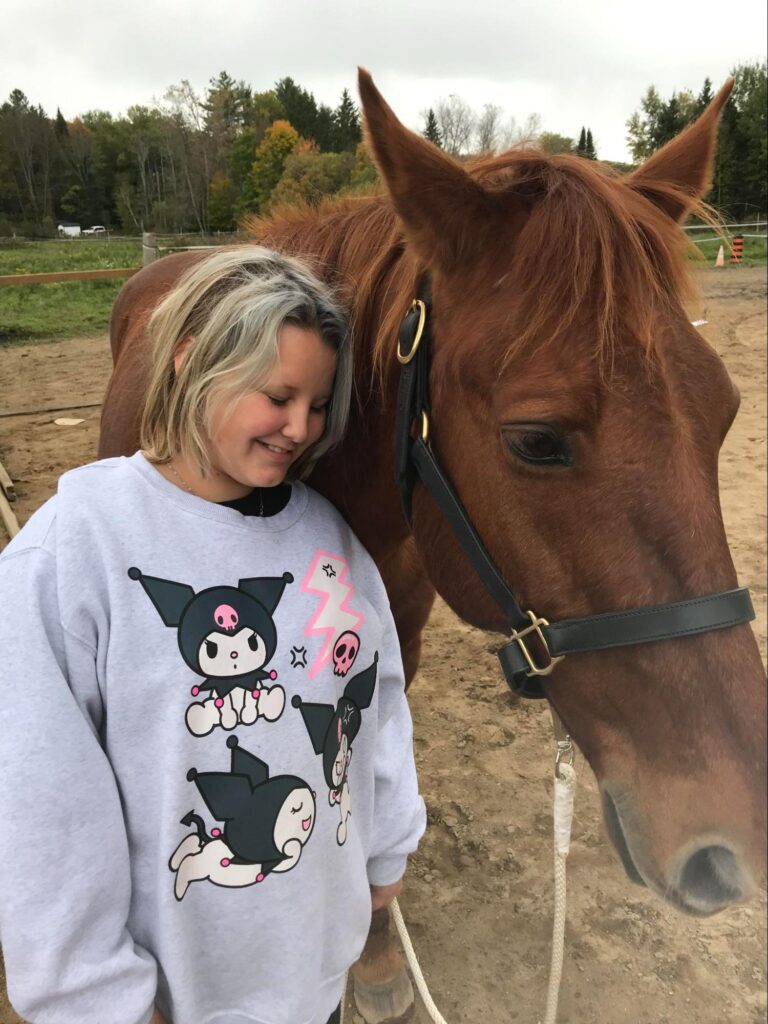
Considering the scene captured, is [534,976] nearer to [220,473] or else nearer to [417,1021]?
[417,1021]

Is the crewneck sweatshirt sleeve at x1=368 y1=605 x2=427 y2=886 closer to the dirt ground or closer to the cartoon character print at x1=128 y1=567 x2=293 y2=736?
the cartoon character print at x1=128 y1=567 x2=293 y2=736

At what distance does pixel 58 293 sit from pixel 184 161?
77.9 inches

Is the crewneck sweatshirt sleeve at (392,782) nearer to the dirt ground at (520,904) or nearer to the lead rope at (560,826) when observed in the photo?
the lead rope at (560,826)

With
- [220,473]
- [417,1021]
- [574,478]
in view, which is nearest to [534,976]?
[417,1021]

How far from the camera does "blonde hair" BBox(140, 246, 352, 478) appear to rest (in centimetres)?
102

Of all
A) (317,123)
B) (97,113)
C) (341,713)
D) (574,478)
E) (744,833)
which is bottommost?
(744,833)

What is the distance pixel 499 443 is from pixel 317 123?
56.5 feet

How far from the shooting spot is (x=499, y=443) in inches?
44.7

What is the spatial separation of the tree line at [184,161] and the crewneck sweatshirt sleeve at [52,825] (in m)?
1.00

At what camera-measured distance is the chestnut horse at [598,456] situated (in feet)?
3.38

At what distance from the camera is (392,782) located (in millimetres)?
1320

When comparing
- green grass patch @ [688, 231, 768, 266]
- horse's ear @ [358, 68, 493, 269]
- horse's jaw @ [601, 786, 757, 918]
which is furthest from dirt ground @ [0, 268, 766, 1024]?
green grass patch @ [688, 231, 768, 266]

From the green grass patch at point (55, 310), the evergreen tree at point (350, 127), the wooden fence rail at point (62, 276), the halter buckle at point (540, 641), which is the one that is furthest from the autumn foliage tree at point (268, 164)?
the halter buckle at point (540, 641)

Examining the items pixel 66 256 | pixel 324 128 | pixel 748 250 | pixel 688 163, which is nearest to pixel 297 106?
pixel 324 128
